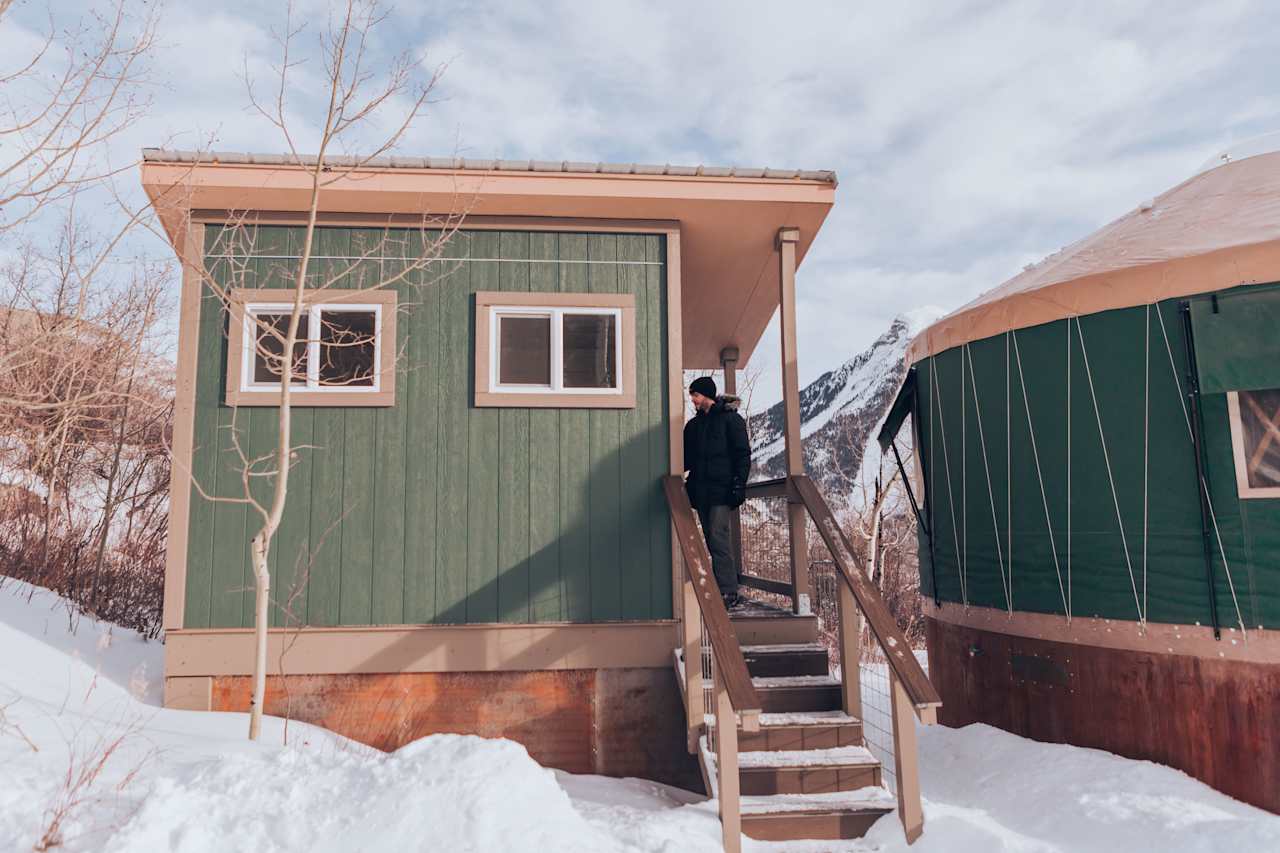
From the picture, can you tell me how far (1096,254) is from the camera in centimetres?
664

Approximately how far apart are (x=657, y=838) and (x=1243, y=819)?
341 cm

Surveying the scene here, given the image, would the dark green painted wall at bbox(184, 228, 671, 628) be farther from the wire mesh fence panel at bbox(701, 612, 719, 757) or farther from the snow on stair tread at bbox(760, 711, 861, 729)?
the snow on stair tread at bbox(760, 711, 861, 729)

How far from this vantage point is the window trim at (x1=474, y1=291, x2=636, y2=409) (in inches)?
236

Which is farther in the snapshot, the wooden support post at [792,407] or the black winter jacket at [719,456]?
the wooden support post at [792,407]

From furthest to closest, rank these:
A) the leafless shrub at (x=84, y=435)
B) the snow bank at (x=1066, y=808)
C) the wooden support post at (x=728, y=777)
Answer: the leafless shrub at (x=84, y=435), the snow bank at (x=1066, y=808), the wooden support post at (x=728, y=777)

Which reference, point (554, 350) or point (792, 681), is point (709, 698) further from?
point (554, 350)

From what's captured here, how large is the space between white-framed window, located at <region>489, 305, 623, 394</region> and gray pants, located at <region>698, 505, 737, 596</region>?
43.3 inches

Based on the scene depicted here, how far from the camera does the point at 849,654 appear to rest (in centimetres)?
507

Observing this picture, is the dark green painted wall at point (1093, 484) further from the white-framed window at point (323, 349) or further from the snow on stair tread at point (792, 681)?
the white-framed window at point (323, 349)

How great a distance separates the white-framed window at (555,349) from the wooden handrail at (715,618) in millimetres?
1084

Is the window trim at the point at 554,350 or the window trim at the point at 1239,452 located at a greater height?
the window trim at the point at 554,350

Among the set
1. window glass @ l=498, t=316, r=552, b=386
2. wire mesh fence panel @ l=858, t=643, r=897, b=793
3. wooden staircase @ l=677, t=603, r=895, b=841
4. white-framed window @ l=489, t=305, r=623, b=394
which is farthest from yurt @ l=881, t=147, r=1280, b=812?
window glass @ l=498, t=316, r=552, b=386

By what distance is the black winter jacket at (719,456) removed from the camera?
19.7 feet

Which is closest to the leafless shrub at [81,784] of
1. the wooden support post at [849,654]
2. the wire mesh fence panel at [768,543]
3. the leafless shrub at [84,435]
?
the leafless shrub at [84,435]
